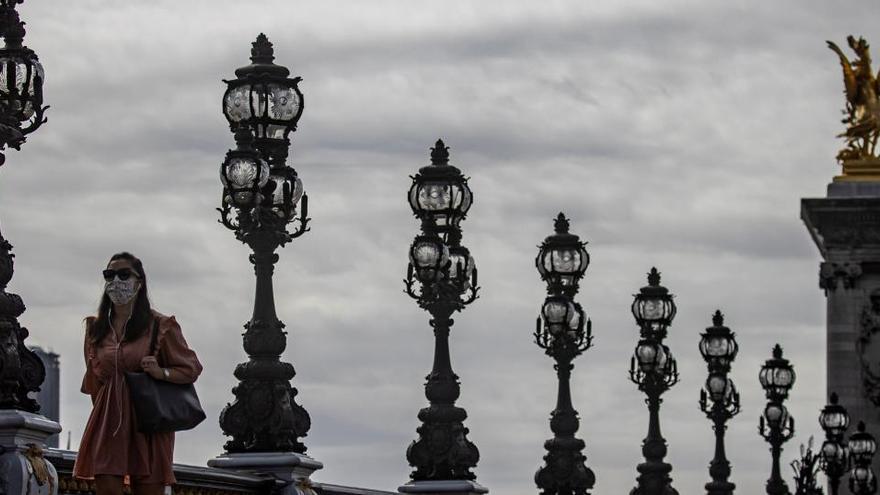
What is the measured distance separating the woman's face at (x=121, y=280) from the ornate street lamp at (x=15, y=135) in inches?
41.9

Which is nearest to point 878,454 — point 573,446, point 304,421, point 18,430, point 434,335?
point 573,446

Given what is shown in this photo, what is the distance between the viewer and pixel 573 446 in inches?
1464

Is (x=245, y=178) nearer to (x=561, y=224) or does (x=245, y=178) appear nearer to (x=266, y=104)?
(x=266, y=104)

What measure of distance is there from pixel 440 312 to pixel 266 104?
16.7ft

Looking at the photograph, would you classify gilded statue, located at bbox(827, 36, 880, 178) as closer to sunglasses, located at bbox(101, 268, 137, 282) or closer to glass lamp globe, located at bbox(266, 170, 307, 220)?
glass lamp globe, located at bbox(266, 170, 307, 220)

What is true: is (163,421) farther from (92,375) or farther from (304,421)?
(304,421)

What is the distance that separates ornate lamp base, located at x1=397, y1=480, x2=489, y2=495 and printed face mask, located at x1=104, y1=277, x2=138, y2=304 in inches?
488

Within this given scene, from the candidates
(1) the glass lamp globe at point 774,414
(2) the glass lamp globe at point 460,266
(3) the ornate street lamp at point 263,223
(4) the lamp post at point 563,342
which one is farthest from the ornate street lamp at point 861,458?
(3) the ornate street lamp at point 263,223

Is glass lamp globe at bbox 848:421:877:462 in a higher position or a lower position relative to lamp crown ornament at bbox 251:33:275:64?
higher

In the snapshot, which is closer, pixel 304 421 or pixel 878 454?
pixel 304 421

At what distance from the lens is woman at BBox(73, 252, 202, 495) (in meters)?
18.7

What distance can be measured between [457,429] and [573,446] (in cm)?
637

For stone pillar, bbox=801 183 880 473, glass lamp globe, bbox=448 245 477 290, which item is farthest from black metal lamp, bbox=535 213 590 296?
stone pillar, bbox=801 183 880 473

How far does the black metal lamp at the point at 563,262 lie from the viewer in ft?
123
